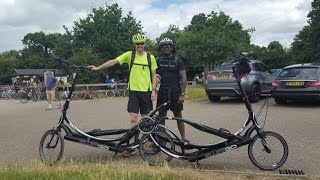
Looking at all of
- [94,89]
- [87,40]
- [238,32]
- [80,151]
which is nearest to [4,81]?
[87,40]

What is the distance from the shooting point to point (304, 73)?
15.4m

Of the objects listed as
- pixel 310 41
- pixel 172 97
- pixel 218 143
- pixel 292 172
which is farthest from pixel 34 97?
pixel 310 41

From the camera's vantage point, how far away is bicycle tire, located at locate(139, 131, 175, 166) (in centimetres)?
704

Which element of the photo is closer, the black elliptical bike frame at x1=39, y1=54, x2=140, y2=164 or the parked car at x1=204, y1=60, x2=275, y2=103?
the black elliptical bike frame at x1=39, y1=54, x2=140, y2=164

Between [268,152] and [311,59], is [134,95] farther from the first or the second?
[311,59]

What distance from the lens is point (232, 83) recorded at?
16734 mm

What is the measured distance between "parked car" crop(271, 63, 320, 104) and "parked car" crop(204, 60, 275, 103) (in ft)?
3.18

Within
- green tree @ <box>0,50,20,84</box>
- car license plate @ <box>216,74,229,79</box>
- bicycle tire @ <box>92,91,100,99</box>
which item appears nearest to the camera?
car license plate @ <box>216,74,229,79</box>

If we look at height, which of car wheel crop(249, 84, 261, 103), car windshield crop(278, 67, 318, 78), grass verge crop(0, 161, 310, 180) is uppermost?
car windshield crop(278, 67, 318, 78)

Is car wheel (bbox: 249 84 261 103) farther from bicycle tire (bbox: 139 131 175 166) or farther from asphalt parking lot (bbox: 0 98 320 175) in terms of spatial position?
bicycle tire (bbox: 139 131 175 166)

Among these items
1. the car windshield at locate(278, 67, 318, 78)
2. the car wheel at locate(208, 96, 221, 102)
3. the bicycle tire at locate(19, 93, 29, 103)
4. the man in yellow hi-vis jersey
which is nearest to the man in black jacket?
the man in yellow hi-vis jersey

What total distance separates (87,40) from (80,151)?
38951 mm

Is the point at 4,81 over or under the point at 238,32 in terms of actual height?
under

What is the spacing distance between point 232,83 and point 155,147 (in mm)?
10087
